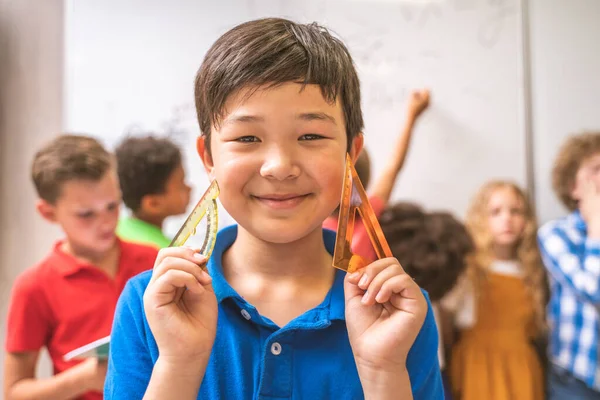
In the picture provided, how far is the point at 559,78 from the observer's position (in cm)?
200

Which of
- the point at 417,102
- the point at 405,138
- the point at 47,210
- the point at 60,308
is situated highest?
the point at 417,102

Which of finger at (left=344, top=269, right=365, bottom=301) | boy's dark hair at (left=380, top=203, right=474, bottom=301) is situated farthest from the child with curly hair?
finger at (left=344, top=269, right=365, bottom=301)

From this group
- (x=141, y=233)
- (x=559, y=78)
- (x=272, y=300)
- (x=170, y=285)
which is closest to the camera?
(x=170, y=285)

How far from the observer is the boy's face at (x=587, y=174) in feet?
5.74

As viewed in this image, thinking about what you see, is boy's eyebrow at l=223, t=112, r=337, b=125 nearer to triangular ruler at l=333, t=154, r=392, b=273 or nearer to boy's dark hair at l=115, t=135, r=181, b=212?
triangular ruler at l=333, t=154, r=392, b=273

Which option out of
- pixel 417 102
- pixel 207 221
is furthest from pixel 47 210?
pixel 417 102

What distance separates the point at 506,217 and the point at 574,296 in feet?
1.10

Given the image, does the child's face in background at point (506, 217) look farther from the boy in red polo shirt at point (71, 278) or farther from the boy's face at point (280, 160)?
the boy's face at point (280, 160)

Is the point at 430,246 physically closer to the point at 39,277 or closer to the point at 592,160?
the point at 592,160

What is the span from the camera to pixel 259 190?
0.67 m

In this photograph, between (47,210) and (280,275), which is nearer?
(280,275)

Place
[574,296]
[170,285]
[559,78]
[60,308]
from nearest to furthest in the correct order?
1. [170,285]
2. [60,308]
3. [574,296]
4. [559,78]

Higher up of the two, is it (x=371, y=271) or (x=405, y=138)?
(x=405, y=138)

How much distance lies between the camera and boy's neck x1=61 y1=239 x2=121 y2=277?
1.26m
